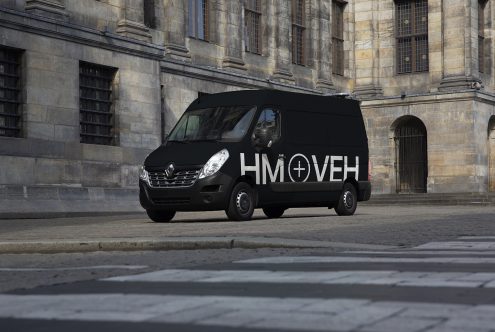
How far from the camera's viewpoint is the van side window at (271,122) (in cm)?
1864

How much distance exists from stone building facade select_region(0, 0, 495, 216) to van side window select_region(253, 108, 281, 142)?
5.83 meters

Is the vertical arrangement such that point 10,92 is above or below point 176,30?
below

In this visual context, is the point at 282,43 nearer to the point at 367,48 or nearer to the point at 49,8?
the point at 367,48

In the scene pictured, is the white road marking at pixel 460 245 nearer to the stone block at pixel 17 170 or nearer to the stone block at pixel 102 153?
the stone block at pixel 17 170

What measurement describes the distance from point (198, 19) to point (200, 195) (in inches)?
566

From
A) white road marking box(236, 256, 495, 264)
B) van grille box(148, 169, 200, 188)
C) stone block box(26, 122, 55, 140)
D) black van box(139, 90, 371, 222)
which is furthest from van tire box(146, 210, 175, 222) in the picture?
white road marking box(236, 256, 495, 264)

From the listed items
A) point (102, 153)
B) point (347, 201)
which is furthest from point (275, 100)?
point (102, 153)

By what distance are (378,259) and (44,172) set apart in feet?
48.1

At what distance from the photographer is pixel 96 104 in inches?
972

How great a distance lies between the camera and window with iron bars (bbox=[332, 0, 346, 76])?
39.7m

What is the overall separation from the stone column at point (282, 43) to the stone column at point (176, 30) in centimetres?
573

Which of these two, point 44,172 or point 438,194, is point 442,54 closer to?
point 438,194

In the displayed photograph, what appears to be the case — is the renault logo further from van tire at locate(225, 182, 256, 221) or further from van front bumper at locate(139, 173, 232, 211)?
van tire at locate(225, 182, 256, 221)

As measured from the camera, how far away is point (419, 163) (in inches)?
1542
